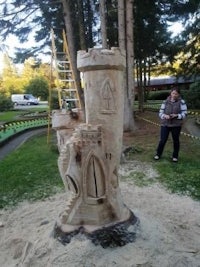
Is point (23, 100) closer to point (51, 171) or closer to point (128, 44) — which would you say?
point (128, 44)

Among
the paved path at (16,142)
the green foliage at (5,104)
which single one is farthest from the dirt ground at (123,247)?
the green foliage at (5,104)

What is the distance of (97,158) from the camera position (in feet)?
12.4

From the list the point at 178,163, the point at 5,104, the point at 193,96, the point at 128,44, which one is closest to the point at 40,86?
the point at 5,104

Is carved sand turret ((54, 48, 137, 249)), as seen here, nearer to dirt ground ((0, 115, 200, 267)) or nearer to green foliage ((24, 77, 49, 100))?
dirt ground ((0, 115, 200, 267))

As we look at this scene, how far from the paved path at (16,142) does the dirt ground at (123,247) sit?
5.29 meters

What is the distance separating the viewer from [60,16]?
50.0 ft

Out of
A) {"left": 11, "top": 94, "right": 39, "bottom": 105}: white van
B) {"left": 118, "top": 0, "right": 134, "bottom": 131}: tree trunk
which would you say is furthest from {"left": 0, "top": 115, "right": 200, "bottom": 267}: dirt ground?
{"left": 11, "top": 94, "right": 39, "bottom": 105}: white van

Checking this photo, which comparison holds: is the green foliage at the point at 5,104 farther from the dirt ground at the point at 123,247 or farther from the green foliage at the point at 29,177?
the dirt ground at the point at 123,247

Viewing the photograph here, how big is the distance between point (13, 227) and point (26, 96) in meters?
36.8

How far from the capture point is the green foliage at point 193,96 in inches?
890

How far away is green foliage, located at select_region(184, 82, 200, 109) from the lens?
2261cm

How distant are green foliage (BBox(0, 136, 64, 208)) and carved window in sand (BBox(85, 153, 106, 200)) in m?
2.25

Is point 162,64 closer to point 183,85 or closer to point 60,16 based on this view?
point 60,16

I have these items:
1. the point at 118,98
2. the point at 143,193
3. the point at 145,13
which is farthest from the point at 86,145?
the point at 145,13
